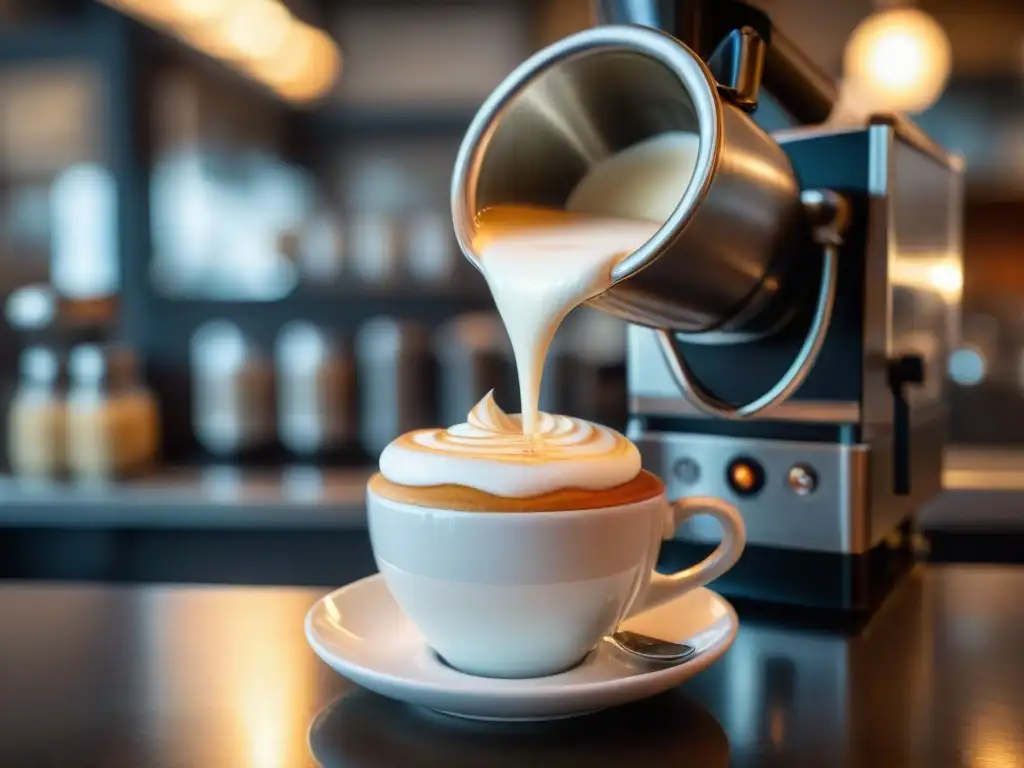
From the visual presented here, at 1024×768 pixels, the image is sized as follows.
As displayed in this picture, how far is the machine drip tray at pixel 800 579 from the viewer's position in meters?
0.65

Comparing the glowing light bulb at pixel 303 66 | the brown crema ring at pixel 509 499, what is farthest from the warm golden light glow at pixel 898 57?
the brown crema ring at pixel 509 499

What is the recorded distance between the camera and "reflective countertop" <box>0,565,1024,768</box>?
0.42m

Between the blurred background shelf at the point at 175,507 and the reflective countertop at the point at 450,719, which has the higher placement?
the reflective countertop at the point at 450,719

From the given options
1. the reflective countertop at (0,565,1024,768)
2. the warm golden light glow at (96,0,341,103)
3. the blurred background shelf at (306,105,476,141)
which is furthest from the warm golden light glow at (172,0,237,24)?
the reflective countertop at (0,565,1024,768)

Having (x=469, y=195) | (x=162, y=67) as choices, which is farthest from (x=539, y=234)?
(x=162, y=67)

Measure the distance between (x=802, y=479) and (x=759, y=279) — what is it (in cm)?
16

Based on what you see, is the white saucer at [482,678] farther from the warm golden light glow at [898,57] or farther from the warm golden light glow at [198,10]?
the warm golden light glow at [898,57]

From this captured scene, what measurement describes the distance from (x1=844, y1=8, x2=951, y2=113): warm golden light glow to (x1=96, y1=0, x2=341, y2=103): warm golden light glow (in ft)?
3.73

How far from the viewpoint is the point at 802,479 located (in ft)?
2.20

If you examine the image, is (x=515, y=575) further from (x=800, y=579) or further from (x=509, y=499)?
(x=800, y=579)

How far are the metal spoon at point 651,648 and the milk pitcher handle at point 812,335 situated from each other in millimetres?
168

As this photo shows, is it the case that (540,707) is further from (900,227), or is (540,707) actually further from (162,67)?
(162,67)

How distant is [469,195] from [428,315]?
59.5 inches

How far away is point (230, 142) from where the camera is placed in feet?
7.43
